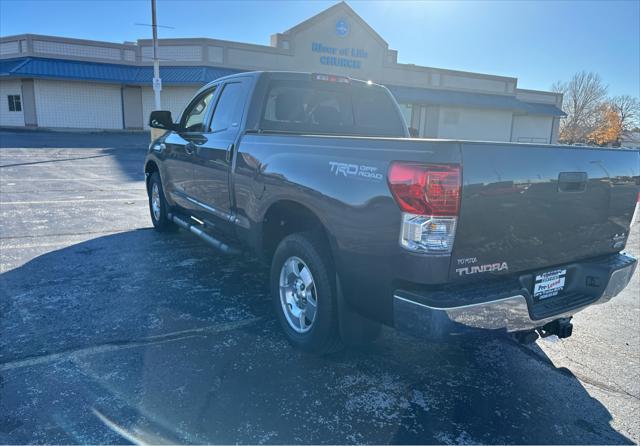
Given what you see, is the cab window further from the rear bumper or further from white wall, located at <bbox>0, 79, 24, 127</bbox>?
white wall, located at <bbox>0, 79, 24, 127</bbox>

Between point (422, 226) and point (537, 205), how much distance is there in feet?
2.67

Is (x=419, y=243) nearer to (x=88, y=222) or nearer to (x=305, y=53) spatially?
(x=88, y=222)

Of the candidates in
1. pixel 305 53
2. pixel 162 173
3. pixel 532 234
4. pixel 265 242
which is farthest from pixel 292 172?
pixel 305 53

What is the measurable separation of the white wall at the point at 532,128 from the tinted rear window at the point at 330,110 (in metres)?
39.5

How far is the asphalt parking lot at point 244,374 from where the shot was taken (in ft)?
8.79

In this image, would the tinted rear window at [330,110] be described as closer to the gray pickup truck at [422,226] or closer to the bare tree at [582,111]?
the gray pickup truck at [422,226]

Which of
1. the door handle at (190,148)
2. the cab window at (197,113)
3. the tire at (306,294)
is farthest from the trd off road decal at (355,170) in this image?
the cab window at (197,113)

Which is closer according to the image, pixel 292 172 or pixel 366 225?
pixel 366 225

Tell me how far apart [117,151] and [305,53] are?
1562cm

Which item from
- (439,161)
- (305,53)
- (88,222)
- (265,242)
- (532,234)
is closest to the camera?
(439,161)

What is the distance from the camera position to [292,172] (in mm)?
3379

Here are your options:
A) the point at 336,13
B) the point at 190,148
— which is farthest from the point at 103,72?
the point at 190,148

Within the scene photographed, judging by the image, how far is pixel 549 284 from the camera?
9.61 feet

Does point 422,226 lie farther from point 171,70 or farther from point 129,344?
point 171,70
